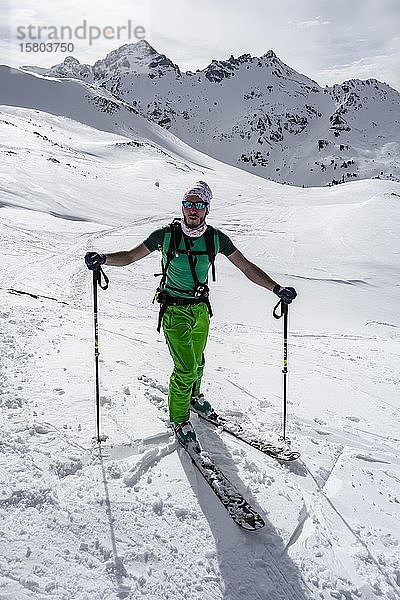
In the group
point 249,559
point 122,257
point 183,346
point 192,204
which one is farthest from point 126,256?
point 249,559

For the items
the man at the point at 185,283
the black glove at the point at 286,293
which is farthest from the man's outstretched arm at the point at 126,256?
the black glove at the point at 286,293

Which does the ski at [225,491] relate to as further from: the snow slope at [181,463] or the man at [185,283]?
the man at [185,283]

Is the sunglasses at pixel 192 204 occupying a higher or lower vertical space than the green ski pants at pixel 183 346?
higher

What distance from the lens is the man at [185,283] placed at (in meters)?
4.91

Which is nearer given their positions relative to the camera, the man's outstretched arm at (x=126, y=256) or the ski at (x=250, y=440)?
the ski at (x=250, y=440)

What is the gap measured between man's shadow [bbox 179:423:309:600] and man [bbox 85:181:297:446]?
913 millimetres

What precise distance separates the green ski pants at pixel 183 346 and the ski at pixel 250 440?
0.54 meters

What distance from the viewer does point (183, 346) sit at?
193 inches

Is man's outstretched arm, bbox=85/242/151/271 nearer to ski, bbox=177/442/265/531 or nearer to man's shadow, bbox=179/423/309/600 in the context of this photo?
ski, bbox=177/442/265/531

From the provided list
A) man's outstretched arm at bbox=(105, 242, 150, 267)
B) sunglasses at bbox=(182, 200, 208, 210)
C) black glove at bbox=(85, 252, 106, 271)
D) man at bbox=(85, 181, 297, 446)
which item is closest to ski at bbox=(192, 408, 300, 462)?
man at bbox=(85, 181, 297, 446)

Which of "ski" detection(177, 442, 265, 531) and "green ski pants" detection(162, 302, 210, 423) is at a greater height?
"green ski pants" detection(162, 302, 210, 423)

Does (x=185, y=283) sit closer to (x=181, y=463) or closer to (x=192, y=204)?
(x=192, y=204)

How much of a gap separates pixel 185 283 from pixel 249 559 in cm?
259

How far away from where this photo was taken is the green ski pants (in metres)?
4.92
